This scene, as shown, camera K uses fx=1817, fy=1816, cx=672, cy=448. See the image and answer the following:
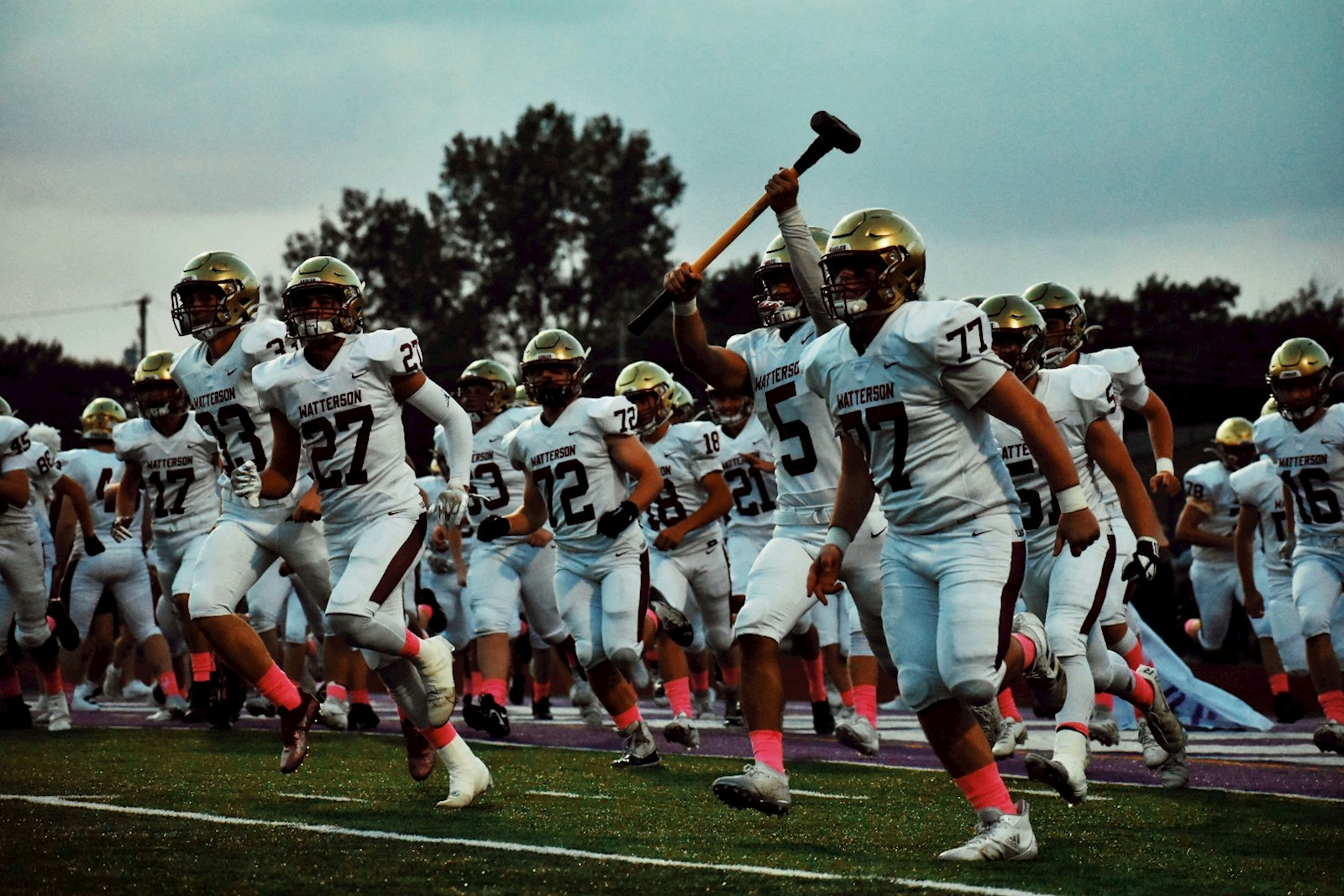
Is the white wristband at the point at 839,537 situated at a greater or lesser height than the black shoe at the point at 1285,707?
greater

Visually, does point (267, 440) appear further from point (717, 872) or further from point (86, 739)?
point (717, 872)

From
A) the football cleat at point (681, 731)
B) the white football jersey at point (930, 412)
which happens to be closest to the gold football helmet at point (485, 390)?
the football cleat at point (681, 731)

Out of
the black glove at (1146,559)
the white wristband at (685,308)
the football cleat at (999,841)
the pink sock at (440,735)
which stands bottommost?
the football cleat at (999,841)

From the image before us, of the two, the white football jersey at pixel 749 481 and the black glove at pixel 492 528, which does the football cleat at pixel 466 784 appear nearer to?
the black glove at pixel 492 528

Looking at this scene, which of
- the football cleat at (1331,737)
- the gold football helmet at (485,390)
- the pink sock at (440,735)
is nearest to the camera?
the pink sock at (440,735)

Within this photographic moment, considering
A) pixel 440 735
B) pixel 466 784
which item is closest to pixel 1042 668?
pixel 466 784

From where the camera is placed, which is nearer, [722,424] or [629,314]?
[722,424]

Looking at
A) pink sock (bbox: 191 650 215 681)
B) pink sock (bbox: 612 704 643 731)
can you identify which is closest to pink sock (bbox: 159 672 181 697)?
pink sock (bbox: 191 650 215 681)

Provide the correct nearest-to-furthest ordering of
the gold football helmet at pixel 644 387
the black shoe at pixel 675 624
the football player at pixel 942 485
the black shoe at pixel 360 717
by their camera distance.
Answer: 1. the football player at pixel 942 485
2. the black shoe at pixel 675 624
3. the gold football helmet at pixel 644 387
4. the black shoe at pixel 360 717

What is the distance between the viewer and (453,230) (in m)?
44.8

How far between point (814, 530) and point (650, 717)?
5.62 meters

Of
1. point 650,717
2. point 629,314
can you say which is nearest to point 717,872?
point 650,717

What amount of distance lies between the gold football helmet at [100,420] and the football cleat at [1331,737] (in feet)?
26.9

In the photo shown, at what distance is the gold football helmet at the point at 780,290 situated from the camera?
6.71 metres
